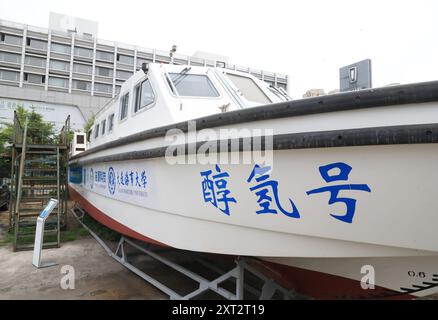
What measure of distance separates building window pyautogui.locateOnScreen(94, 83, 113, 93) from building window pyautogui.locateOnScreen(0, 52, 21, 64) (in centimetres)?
710

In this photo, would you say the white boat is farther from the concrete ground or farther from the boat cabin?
the concrete ground

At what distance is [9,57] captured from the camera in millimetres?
28844

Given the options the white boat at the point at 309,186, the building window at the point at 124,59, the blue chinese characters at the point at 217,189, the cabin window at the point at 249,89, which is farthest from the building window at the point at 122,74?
the blue chinese characters at the point at 217,189

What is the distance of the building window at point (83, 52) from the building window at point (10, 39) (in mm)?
4961

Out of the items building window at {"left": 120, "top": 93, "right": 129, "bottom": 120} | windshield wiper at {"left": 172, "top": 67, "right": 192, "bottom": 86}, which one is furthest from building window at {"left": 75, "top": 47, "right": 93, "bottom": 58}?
windshield wiper at {"left": 172, "top": 67, "right": 192, "bottom": 86}

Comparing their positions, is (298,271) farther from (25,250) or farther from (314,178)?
(25,250)

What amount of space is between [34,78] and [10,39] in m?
3.90

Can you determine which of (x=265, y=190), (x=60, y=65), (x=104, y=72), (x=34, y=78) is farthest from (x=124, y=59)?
(x=265, y=190)

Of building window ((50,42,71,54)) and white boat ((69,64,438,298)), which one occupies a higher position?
building window ((50,42,71,54))

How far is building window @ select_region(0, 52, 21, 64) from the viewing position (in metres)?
28.5

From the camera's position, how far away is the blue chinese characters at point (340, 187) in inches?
68.7

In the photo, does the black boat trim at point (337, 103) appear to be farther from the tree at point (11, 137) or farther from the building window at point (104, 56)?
the building window at point (104, 56)

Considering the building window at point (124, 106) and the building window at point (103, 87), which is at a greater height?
the building window at point (103, 87)
